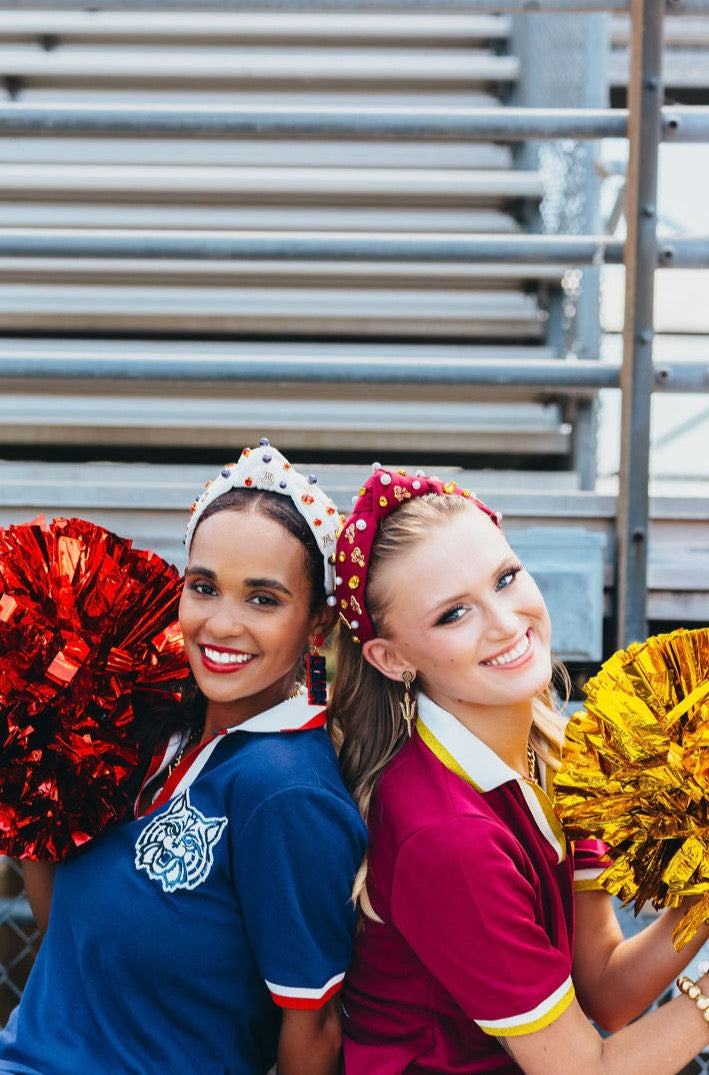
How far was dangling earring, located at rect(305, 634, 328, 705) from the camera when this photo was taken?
164cm

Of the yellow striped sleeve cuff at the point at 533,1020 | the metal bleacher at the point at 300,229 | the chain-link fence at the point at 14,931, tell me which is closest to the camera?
the yellow striped sleeve cuff at the point at 533,1020

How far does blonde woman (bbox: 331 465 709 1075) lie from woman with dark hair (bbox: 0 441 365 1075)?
0.24 ft

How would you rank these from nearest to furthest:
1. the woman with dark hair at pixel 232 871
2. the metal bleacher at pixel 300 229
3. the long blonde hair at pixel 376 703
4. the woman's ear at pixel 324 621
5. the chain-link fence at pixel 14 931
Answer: the woman with dark hair at pixel 232 871, the long blonde hair at pixel 376 703, the woman's ear at pixel 324 621, the chain-link fence at pixel 14 931, the metal bleacher at pixel 300 229

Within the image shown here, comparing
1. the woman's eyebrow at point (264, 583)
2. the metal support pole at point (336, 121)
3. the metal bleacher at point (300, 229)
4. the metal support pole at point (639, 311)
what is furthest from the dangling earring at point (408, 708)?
the metal bleacher at point (300, 229)

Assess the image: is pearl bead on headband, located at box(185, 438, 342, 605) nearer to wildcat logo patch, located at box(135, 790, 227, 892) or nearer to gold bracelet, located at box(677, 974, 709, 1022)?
wildcat logo patch, located at box(135, 790, 227, 892)

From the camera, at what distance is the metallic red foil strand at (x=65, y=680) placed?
162 centimetres

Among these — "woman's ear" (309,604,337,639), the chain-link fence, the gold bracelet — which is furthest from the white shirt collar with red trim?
the chain-link fence

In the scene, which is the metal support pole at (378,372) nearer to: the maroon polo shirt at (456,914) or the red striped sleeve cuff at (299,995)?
the maroon polo shirt at (456,914)

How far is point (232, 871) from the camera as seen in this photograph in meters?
1.54

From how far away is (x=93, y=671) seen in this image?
5.43 feet

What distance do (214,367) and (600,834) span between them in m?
1.31

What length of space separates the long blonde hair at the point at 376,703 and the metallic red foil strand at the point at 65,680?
316mm

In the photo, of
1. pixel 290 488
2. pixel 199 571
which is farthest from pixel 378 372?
pixel 199 571

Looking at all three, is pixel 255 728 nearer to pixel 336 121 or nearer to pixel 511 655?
pixel 511 655
